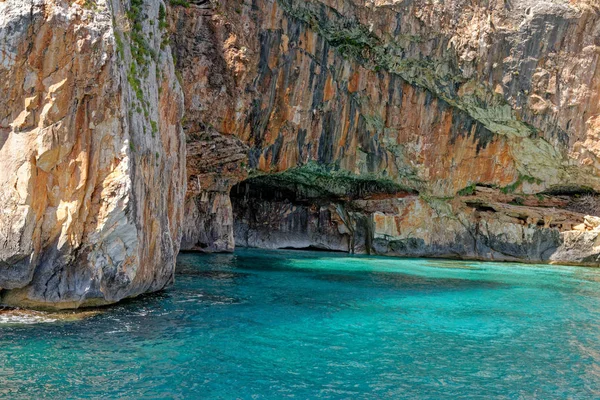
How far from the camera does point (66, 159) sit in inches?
415

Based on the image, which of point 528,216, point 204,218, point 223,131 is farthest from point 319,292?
point 528,216

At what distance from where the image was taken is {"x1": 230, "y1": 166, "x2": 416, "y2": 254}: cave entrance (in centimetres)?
3797

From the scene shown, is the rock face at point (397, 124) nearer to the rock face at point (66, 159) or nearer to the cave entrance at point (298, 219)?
the cave entrance at point (298, 219)

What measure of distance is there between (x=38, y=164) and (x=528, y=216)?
110 feet

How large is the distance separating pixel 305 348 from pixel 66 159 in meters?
6.05

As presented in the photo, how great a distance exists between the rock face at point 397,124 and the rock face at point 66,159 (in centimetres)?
1357

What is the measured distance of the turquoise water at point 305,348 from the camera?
730 cm

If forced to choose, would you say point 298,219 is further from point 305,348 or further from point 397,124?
point 305,348

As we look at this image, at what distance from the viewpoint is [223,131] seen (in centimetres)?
2664

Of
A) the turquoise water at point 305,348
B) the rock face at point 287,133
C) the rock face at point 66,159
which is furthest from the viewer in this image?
the rock face at point 287,133

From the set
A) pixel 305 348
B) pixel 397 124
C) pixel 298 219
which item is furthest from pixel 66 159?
pixel 298 219

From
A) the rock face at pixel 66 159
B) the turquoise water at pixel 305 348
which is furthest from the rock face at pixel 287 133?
the turquoise water at pixel 305 348

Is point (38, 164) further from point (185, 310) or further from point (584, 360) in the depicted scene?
point (584, 360)

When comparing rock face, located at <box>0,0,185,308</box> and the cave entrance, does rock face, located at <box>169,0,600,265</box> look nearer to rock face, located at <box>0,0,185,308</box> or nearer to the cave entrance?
the cave entrance
